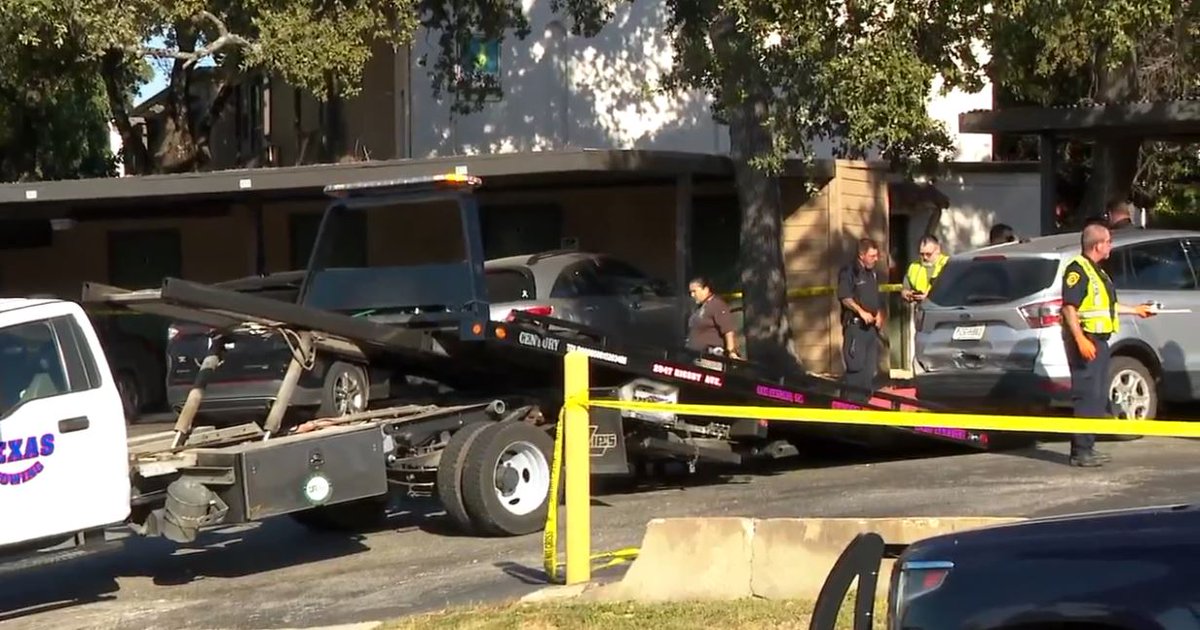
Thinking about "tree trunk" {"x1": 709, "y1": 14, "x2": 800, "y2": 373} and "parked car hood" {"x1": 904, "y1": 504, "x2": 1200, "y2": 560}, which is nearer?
"parked car hood" {"x1": 904, "y1": 504, "x2": 1200, "y2": 560}

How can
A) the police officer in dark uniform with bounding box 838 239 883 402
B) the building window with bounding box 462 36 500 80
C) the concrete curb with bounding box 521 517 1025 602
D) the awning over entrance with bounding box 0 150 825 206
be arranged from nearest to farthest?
the concrete curb with bounding box 521 517 1025 602
the police officer in dark uniform with bounding box 838 239 883 402
the awning over entrance with bounding box 0 150 825 206
the building window with bounding box 462 36 500 80

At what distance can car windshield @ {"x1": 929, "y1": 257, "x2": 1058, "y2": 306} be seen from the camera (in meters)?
13.6

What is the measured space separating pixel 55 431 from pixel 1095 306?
274 inches

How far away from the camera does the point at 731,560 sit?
27.1ft

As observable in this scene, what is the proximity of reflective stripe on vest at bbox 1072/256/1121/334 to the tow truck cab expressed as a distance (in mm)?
6544

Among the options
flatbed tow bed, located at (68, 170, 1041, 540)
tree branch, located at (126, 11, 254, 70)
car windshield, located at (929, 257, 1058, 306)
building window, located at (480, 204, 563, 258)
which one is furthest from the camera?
building window, located at (480, 204, 563, 258)

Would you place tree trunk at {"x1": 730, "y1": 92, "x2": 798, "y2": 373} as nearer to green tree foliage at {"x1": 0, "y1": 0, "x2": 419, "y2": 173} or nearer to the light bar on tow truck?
green tree foliage at {"x1": 0, "y1": 0, "x2": 419, "y2": 173}

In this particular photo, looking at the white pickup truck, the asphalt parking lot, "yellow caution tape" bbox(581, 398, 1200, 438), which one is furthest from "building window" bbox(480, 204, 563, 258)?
"yellow caution tape" bbox(581, 398, 1200, 438)

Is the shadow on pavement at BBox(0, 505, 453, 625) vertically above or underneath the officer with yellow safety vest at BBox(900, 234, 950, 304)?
underneath

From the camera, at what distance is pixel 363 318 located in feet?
35.4

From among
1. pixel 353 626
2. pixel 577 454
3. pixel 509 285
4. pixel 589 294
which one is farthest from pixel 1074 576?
pixel 589 294

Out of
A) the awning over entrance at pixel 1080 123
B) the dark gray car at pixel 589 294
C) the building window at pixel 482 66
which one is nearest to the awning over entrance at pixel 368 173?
the dark gray car at pixel 589 294

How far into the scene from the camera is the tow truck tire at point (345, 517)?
11.8m

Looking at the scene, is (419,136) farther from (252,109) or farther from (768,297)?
(768,297)
